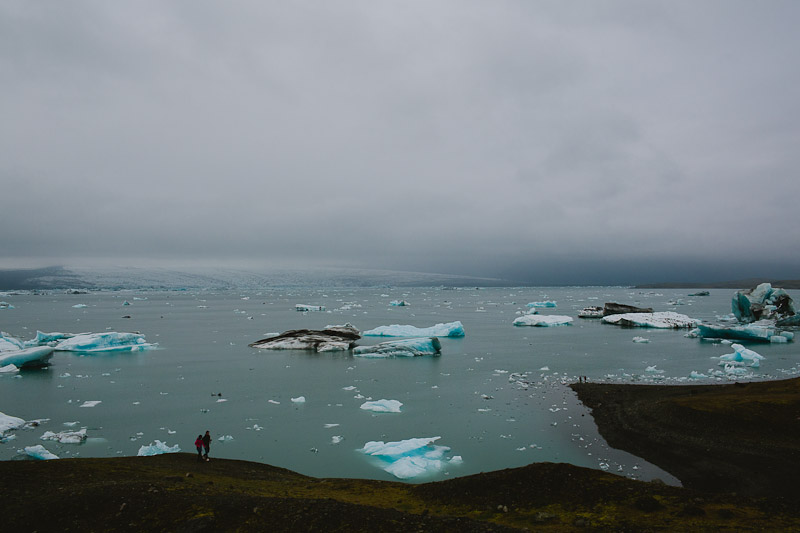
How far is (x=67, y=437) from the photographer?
1386cm

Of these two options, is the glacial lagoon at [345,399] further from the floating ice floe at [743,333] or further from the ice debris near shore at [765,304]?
the ice debris near shore at [765,304]

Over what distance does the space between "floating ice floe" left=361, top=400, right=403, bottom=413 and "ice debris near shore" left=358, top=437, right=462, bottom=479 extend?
3.58 m

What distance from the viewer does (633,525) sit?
23.3 feet

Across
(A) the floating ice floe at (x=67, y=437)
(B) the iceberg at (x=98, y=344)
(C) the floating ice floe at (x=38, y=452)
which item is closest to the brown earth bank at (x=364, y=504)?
(C) the floating ice floe at (x=38, y=452)

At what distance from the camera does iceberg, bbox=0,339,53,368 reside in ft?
82.6

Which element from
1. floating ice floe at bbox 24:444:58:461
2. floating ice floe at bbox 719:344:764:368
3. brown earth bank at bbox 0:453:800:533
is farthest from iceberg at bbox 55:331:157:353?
floating ice floe at bbox 719:344:764:368

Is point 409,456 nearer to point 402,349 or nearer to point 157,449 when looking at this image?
point 157,449

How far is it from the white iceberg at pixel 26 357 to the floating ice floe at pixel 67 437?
14396mm

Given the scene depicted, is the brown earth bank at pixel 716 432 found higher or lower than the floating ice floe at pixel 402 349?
higher

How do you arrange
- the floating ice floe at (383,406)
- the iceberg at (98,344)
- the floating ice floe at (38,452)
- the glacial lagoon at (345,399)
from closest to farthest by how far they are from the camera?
1. the floating ice floe at (38,452)
2. the glacial lagoon at (345,399)
3. the floating ice floe at (383,406)
4. the iceberg at (98,344)

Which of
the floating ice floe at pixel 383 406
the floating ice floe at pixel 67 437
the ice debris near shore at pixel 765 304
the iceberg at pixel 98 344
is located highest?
the ice debris near shore at pixel 765 304

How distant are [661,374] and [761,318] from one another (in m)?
34.3

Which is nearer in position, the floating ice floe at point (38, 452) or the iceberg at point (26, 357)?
the floating ice floe at point (38, 452)

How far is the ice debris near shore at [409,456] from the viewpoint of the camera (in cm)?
1165
